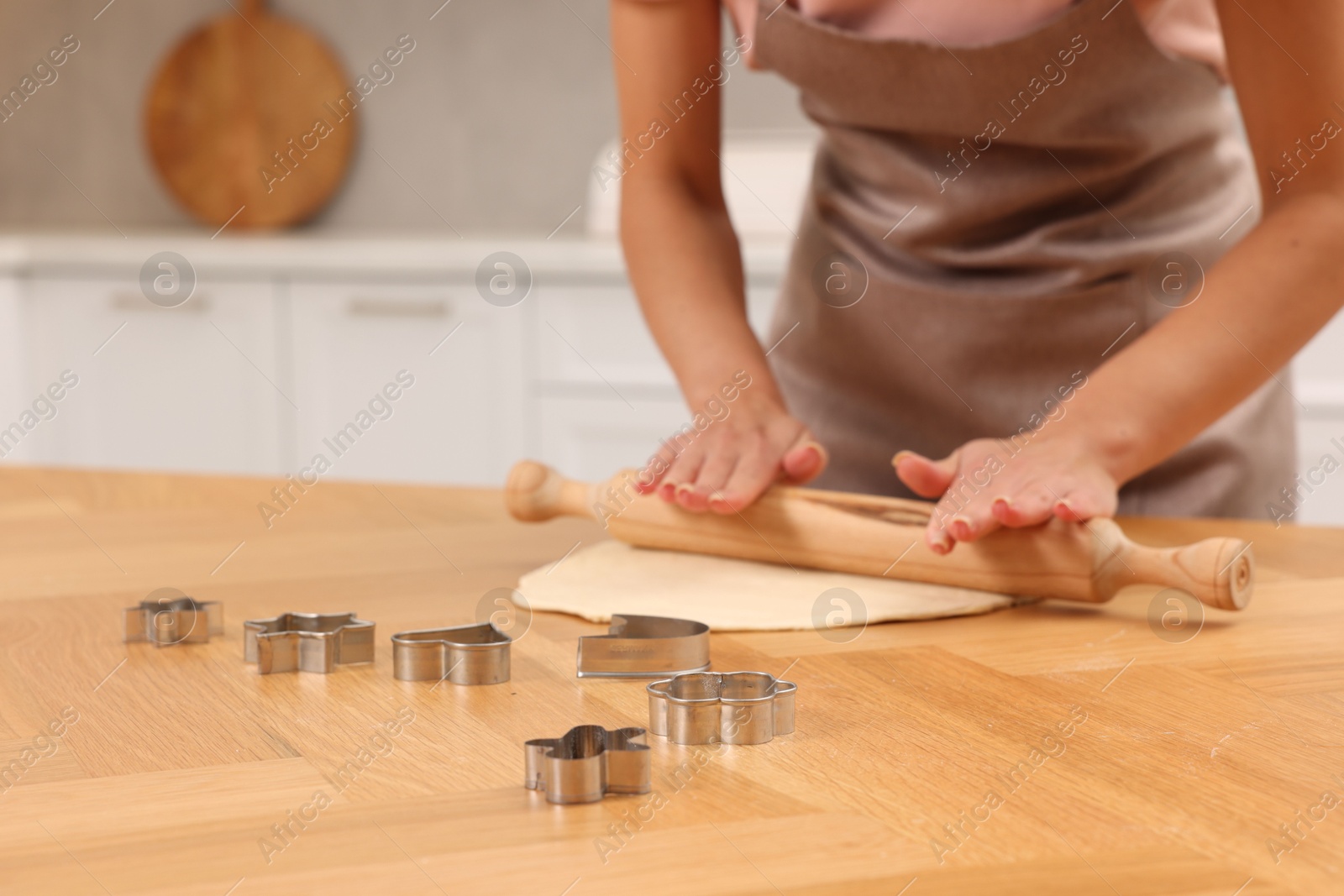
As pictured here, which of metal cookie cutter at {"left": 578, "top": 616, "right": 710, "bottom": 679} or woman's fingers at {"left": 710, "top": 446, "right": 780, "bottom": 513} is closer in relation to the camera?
metal cookie cutter at {"left": 578, "top": 616, "right": 710, "bottom": 679}

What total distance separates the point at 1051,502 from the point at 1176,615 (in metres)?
0.09

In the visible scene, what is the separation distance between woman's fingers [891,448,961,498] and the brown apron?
20 cm

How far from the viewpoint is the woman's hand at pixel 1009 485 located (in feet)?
2.81

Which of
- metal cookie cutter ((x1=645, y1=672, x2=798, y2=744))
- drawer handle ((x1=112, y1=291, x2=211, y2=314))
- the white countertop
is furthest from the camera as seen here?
drawer handle ((x1=112, y1=291, x2=211, y2=314))

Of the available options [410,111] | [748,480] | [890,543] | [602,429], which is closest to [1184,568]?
[890,543]

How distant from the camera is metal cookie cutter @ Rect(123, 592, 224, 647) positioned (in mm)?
790

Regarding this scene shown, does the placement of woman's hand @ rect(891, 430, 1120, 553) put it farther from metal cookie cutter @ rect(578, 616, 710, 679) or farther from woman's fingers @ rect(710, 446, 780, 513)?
metal cookie cutter @ rect(578, 616, 710, 679)

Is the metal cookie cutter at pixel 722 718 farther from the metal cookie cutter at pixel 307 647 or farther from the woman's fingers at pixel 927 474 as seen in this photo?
the woman's fingers at pixel 927 474

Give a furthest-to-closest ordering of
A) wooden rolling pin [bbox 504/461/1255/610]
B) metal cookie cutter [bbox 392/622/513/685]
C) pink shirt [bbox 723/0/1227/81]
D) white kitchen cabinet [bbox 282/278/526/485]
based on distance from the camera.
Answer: white kitchen cabinet [bbox 282/278/526/485] < pink shirt [bbox 723/0/1227/81] < wooden rolling pin [bbox 504/461/1255/610] < metal cookie cutter [bbox 392/622/513/685]

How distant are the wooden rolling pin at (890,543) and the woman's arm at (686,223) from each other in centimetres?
5

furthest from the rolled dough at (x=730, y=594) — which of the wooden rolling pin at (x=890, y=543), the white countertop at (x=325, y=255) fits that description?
the white countertop at (x=325, y=255)

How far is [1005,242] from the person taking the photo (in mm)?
1158

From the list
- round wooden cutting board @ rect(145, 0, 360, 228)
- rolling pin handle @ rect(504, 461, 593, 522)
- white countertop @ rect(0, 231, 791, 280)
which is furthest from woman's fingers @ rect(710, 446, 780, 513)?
round wooden cutting board @ rect(145, 0, 360, 228)

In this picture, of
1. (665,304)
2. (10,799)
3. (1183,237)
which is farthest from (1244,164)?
(10,799)
